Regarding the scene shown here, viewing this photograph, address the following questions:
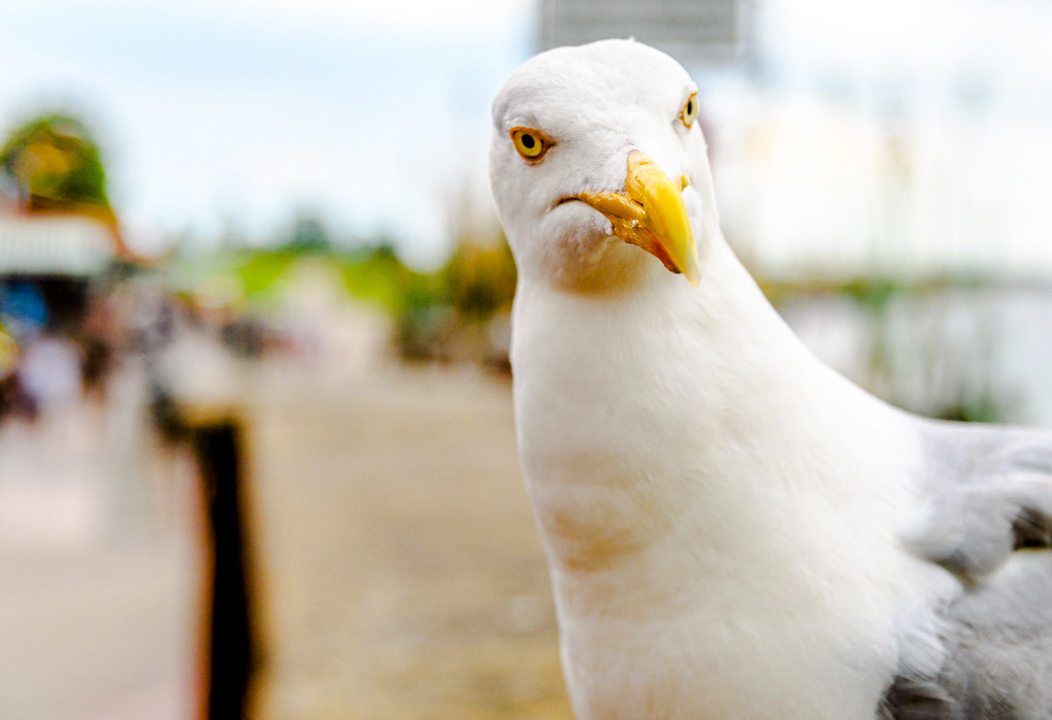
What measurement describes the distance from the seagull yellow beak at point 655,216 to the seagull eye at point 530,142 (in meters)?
0.11

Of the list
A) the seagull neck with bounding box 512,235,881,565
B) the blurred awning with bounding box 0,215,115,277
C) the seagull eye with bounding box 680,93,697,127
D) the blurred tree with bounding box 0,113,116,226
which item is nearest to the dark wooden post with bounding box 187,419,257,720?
the seagull neck with bounding box 512,235,881,565

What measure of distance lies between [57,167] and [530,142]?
11.2m

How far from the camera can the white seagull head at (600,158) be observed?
2.76 ft

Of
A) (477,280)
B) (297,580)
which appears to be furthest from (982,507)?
(477,280)

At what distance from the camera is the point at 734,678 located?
0.93 metres

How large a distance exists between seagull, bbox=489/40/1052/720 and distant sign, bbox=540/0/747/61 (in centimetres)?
294


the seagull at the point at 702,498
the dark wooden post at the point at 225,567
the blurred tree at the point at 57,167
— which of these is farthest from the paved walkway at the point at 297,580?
the blurred tree at the point at 57,167

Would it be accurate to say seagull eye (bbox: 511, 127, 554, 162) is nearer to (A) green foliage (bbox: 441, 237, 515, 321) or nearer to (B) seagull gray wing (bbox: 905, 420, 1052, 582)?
(B) seagull gray wing (bbox: 905, 420, 1052, 582)

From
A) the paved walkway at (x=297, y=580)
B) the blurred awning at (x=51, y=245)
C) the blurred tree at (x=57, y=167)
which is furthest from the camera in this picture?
the blurred tree at (x=57, y=167)

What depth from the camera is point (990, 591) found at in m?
0.98

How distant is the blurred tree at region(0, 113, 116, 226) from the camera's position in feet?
32.3

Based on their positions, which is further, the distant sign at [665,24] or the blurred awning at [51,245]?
the blurred awning at [51,245]

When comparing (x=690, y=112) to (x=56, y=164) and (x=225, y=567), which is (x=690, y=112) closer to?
(x=225, y=567)

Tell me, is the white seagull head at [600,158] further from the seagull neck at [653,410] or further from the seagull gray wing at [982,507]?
the seagull gray wing at [982,507]
